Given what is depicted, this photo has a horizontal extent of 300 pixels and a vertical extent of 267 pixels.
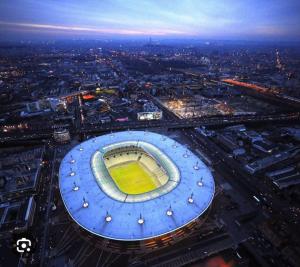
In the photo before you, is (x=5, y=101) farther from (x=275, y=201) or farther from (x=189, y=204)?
(x=275, y=201)

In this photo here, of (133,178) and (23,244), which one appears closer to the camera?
(23,244)

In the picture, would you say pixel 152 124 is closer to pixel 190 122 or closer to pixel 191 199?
pixel 190 122

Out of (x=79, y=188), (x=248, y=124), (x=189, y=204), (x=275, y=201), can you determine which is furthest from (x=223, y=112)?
(x=79, y=188)

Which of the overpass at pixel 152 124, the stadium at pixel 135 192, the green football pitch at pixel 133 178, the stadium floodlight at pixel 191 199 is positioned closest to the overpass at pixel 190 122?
the overpass at pixel 152 124

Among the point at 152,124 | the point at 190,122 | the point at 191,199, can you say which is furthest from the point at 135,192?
the point at 190,122

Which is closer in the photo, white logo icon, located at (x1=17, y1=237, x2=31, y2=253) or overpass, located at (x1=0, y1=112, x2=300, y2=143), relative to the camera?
white logo icon, located at (x1=17, y1=237, x2=31, y2=253)

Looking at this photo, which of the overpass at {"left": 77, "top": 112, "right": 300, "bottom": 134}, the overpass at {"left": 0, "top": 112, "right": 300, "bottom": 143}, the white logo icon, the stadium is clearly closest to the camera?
the white logo icon

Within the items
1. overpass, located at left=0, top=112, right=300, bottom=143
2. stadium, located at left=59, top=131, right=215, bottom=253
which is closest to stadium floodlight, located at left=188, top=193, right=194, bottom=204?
stadium, located at left=59, top=131, right=215, bottom=253

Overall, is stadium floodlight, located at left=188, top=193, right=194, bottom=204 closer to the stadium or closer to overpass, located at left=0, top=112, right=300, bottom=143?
the stadium
